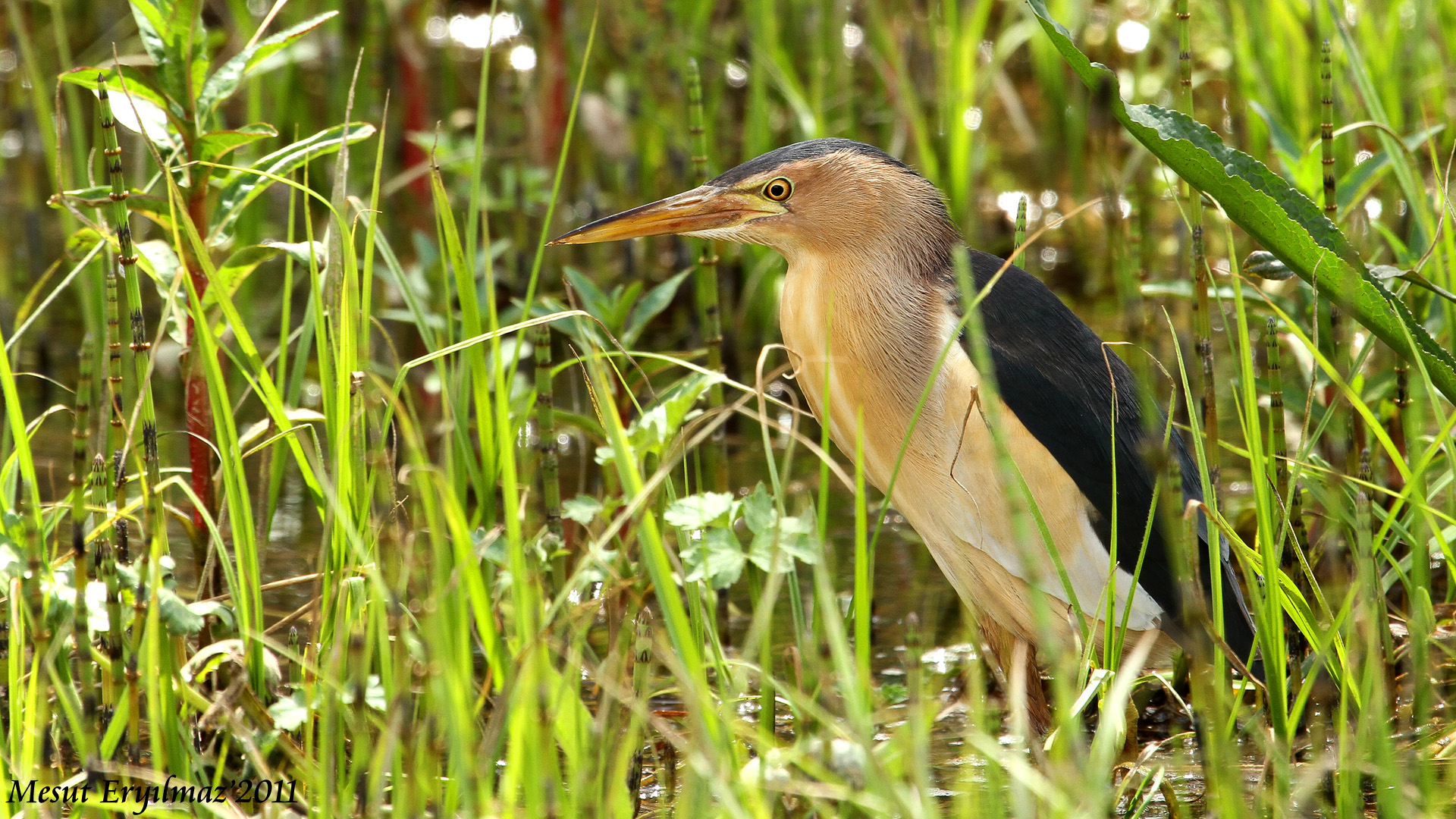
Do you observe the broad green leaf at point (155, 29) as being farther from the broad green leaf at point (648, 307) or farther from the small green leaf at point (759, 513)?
the small green leaf at point (759, 513)

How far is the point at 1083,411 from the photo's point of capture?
231cm

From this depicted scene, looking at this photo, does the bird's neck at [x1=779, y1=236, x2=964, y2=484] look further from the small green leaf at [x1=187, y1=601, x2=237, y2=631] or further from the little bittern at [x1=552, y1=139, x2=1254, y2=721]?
the small green leaf at [x1=187, y1=601, x2=237, y2=631]

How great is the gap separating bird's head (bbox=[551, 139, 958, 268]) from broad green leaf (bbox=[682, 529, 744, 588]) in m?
0.60

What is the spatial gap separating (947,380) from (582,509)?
59 centimetres

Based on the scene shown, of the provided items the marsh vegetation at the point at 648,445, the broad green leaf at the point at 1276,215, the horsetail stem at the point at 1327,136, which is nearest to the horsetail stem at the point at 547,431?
the marsh vegetation at the point at 648,445

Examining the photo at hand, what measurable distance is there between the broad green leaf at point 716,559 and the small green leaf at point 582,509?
0.23 m

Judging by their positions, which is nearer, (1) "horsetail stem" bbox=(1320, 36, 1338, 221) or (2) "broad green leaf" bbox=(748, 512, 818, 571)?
(2) "broad green leaf" bbox=(748, 512, 818, 571)

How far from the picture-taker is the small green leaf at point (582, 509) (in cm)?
225

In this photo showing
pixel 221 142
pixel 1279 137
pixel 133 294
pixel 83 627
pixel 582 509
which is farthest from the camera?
pixel 1279 137

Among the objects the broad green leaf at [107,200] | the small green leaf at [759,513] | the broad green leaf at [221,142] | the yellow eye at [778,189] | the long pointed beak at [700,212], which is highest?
the broad green leaf at [221,142]

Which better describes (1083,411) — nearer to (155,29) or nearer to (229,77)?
(229,77)

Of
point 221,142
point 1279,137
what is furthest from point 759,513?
point 1279,137

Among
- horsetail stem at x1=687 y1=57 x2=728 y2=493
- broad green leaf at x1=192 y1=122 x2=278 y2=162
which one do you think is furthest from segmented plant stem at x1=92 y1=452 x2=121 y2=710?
horsetail stem at x1=687 y1=57 x2=728 y2=493

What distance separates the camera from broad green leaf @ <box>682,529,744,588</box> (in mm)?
1915
